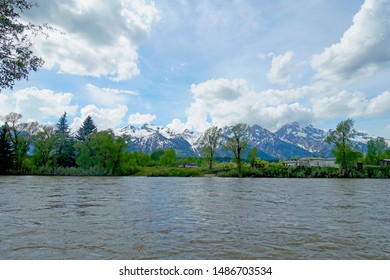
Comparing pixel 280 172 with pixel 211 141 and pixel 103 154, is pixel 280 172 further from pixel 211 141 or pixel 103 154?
pixel 103 154

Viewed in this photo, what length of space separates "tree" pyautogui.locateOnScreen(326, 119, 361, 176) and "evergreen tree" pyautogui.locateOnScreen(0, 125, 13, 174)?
82.2m

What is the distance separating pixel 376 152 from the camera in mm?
143875

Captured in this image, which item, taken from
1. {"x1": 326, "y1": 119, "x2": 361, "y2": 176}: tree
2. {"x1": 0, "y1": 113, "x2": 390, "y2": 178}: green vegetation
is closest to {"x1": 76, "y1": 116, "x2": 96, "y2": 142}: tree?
{"x1": 0, "y1": 113, "x2": 390, "y2": 178}: green vegetation

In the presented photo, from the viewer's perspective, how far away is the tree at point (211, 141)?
92.0m

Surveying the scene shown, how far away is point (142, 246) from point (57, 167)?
76.8 metres

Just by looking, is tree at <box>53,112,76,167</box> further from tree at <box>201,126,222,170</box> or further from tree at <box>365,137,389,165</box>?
tree at <box>365,137,389,165</box>

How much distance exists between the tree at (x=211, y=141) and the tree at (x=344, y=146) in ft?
105

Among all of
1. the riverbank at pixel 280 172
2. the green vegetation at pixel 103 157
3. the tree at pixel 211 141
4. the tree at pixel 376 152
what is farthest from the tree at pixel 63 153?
the tree at pixel 376 152

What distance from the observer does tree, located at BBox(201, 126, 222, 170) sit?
92.0 m

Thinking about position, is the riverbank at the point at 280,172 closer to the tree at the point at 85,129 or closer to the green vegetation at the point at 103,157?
the green vegetation at the point at 103,157

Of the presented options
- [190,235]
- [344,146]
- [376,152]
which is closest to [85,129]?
[344,146]

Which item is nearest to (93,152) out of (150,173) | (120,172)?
(120,172)
